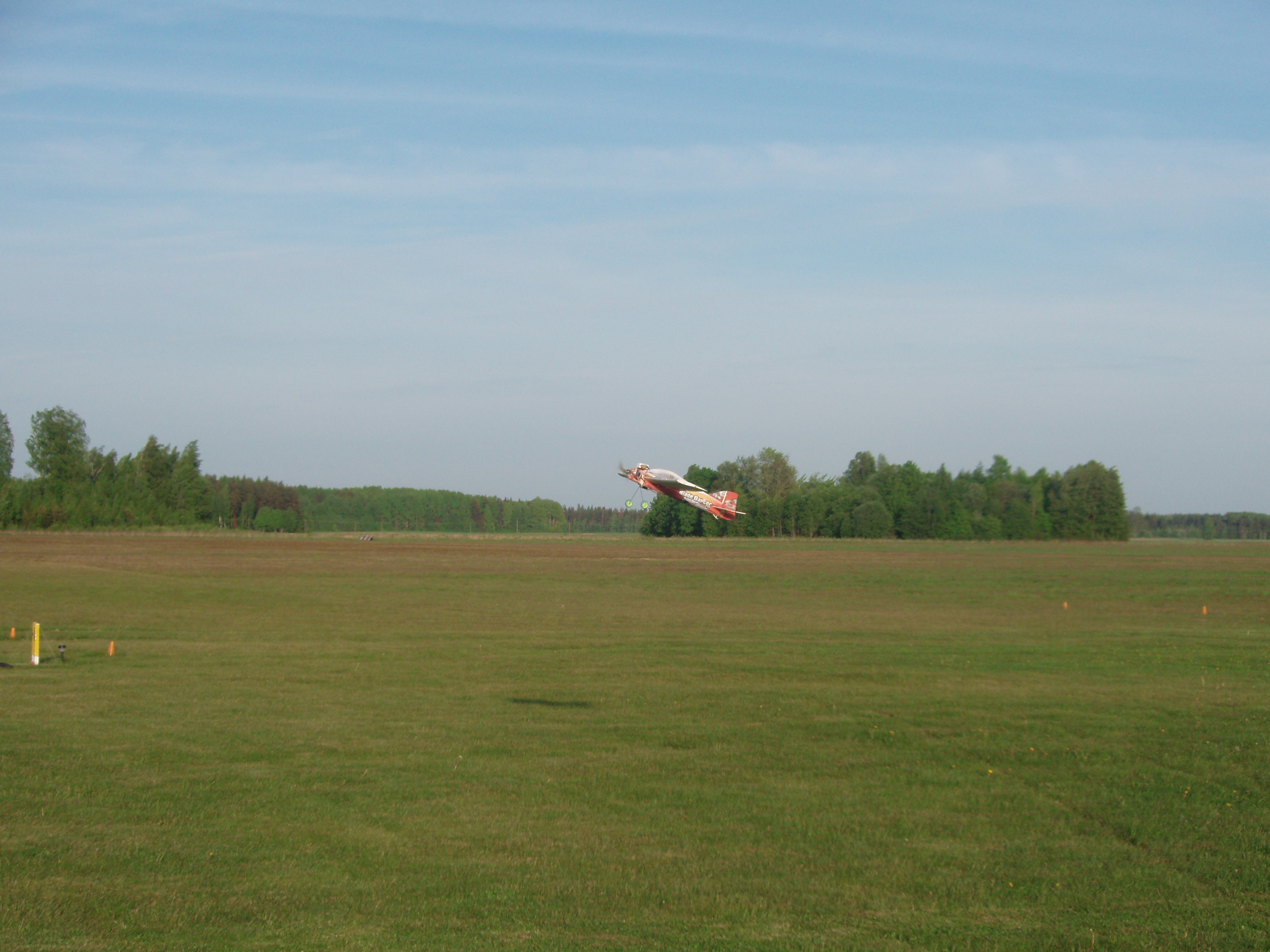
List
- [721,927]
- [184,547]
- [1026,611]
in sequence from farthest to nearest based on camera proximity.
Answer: [184,547] < [1026,611] < [721,927]

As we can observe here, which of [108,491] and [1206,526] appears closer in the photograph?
[108,491]

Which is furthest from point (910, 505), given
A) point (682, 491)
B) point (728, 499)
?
point (682, 491)

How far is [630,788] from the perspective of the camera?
10734mm

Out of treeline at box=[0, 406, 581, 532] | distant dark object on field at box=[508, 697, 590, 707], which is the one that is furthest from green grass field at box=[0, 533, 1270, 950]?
treeline at box=[0, 406, 581, 532]

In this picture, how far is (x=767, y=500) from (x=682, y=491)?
32610mm

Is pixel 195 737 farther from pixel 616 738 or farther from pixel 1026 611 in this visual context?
pixel 1026 611

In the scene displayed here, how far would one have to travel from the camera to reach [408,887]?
759 centimetres

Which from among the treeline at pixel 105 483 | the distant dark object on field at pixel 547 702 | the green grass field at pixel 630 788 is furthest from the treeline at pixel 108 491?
the distant dark object on field at pixel 547 702

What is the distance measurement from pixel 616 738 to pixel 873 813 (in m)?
4.27

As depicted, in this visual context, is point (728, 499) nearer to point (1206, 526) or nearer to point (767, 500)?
point (767, 500)

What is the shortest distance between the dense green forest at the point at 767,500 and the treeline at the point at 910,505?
0.13 metres

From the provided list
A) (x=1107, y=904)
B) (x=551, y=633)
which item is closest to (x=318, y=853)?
(x=1107, y=904)

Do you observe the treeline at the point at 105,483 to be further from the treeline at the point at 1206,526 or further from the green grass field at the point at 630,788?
the treeline at the point at 1206,526

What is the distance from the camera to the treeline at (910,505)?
90.0 m
